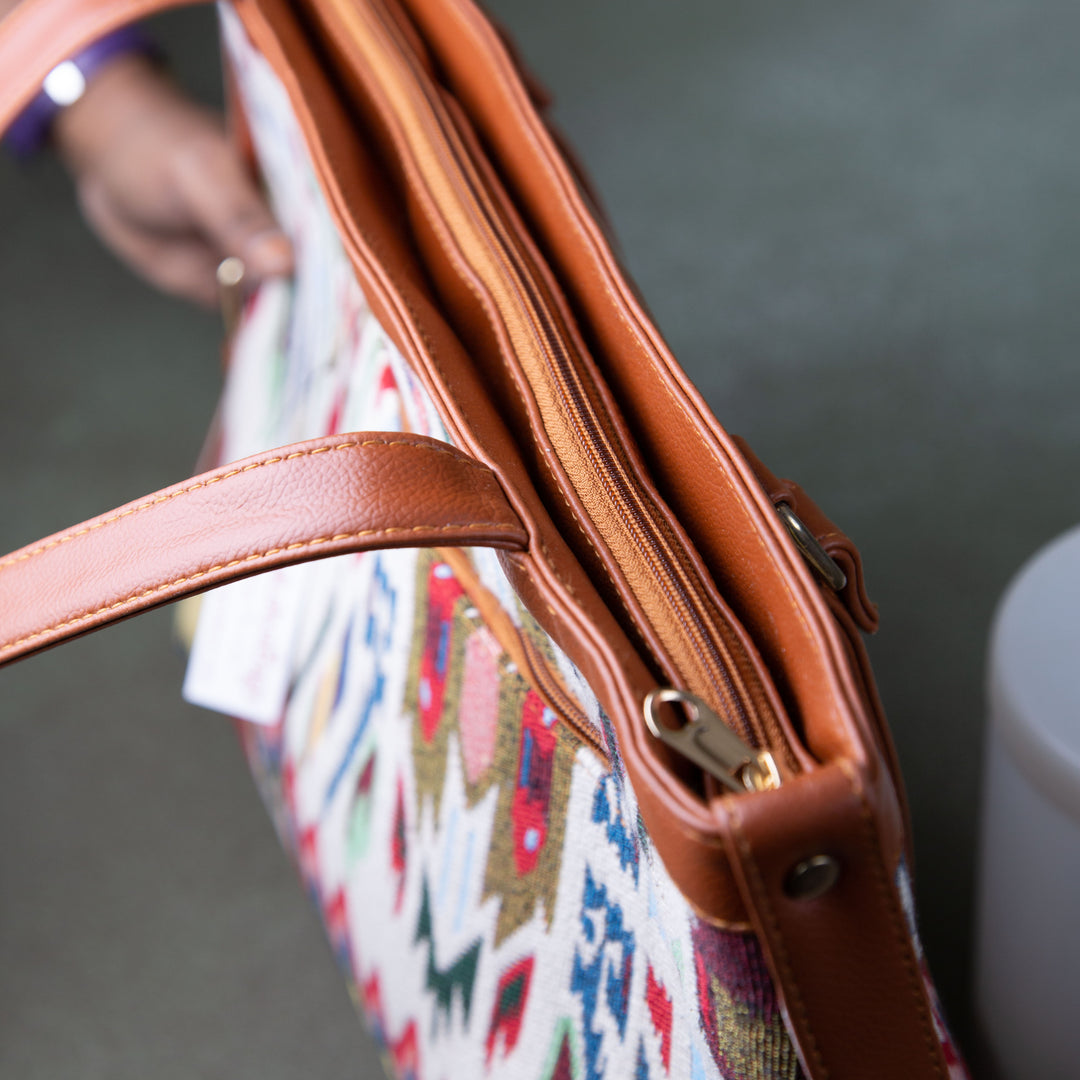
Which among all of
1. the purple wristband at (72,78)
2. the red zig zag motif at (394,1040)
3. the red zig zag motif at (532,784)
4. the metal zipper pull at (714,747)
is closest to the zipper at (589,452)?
the metal zipper pull at (714,747)

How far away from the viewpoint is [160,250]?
1106 mm

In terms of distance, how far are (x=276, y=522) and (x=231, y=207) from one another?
2.04 feet

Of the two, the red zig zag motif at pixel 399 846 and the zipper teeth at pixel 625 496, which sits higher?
the zipper teeth at pixel 625 496

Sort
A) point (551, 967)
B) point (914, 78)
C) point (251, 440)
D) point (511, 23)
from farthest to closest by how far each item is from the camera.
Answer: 1. point (511, 23)
2. point (914, 78)
3. point (251, 440)
4. point (551, 967)

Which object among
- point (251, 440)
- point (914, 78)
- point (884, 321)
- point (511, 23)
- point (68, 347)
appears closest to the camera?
point (251, 440)

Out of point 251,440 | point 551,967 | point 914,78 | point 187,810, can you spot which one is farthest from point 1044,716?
point 914,78

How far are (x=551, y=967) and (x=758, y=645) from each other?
0.26 m

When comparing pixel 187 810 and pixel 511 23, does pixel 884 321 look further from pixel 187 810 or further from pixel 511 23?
pixel 187 810

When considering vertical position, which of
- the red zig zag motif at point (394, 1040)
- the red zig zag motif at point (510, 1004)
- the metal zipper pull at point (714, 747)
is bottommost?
the red zig zag motif at point (394, 1040)

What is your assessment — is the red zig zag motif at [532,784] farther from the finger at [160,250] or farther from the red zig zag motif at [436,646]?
the finger at [160,250]

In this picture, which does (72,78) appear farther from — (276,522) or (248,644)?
(276,522)

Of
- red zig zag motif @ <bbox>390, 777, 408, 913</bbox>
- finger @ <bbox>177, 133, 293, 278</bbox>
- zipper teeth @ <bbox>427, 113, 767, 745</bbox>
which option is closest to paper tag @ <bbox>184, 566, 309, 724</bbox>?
red zig zag motif @ <bbox>390, 777, 408, 913</bbox>

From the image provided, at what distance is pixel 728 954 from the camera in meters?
0.35

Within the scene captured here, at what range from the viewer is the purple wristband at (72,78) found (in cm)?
104
